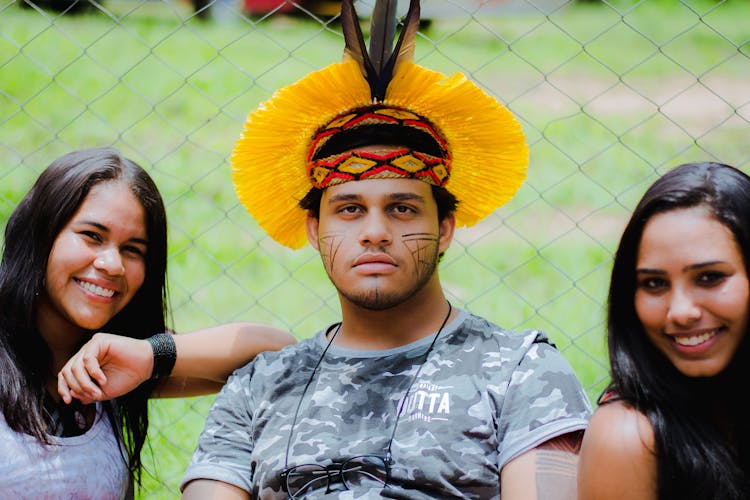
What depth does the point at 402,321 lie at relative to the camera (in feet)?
10.0

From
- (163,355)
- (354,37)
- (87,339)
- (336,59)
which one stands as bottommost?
(336,59)

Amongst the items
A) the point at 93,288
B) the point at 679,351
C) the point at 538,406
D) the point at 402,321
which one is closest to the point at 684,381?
the point at 679,351

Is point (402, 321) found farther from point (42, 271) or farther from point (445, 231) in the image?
point (42, 271)

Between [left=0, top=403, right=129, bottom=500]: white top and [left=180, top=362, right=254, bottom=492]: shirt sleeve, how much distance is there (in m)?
0.26

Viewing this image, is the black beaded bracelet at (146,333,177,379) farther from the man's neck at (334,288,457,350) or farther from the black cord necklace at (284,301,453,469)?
the man's neck at (334,288,457,350)

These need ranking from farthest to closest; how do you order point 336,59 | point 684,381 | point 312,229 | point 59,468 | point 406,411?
1. point 336,59
2. point 312,229
3. point 59,468
4. point 406,411
5. point 684,381

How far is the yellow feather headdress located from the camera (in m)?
2.93

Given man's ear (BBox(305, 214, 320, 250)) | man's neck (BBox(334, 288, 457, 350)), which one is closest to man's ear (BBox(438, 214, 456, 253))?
man's neck (BBox(334, 288, 457, 350))

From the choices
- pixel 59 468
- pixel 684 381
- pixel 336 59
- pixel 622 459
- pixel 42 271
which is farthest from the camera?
pixel 336 59

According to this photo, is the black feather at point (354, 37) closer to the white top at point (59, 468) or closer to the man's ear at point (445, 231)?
the man's ear at point (445, 231)

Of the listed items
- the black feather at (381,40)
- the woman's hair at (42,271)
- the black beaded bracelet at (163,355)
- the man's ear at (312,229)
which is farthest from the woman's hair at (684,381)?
the woman's hair at (42,271)

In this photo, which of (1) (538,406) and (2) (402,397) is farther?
(2) (402,397)

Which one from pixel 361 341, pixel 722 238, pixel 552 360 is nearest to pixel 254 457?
pixel 361 341

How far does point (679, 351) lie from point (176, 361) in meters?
1.59
